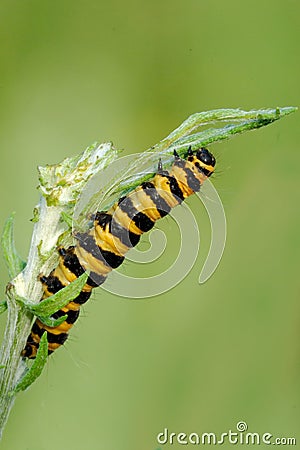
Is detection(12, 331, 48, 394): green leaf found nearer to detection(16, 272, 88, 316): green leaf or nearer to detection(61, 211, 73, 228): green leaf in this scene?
detection(16, 272, 88, 316): green leaf

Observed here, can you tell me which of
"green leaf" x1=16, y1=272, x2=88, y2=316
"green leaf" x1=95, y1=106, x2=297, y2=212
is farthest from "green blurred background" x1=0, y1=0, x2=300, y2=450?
"green leaf" x1=16, y1=272, x2=88, y2=316

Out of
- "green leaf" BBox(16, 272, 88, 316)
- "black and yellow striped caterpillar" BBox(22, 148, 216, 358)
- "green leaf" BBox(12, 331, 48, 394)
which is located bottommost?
"green leaf" BBox(12, 331, 48, 394)

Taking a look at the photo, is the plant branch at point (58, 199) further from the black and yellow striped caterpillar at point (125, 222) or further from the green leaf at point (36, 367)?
the black and yellow striped caterpillar at point (125, 222)

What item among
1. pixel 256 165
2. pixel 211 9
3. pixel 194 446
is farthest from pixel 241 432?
pixel 211 9

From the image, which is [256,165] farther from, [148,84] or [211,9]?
[211,9]

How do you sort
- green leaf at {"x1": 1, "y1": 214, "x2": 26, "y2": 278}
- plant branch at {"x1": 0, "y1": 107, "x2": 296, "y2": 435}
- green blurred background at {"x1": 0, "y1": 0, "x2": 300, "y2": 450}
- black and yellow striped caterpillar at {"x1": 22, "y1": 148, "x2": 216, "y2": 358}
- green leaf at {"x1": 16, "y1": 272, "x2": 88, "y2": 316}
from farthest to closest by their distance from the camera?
green blurred background at {"x1": 0, "y1": 0, "x2": 300, "y2": 450}
black and yellow striped caterpillar at {"x1": 22, "y1": 148, "x2": 216, "y2": 358}
green leaf at {"x1": 1, "y1": 214, "x2": 26, "y2": 278}
plant branch at {"x1": 0, "y1": 107, "x2": 296, "y2": 435}
green leaf at {"x1": 16, "y1": 272, "x2": 88, "y2": 316}

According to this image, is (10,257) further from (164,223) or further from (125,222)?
(164,223)
